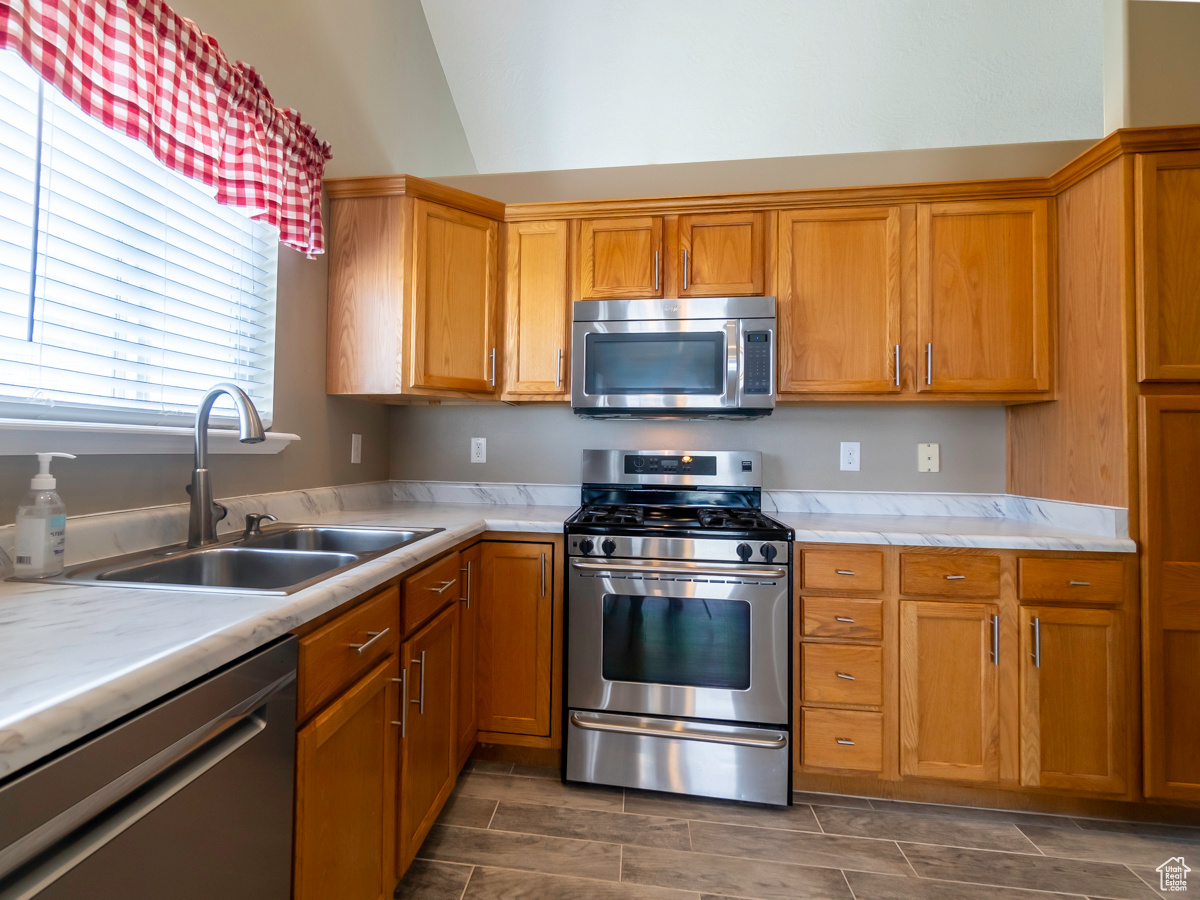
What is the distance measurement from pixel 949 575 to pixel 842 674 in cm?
48

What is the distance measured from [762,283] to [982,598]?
1.36m

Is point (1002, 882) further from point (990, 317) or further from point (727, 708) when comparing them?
point (990, 317)

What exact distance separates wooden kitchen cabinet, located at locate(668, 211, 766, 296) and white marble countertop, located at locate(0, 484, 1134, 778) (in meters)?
1.25

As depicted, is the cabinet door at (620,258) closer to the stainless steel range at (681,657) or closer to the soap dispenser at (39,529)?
the stainless steel range at (681,657)

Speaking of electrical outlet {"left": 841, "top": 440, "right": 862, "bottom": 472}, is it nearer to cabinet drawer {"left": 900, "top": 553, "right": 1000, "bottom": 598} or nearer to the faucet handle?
cabinet drawer {"left": 900, "top": 553, "right": 1000, "bottom": 598}

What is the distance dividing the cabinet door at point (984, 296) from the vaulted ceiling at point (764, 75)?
0.55 metres

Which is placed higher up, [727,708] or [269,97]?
[269,97]

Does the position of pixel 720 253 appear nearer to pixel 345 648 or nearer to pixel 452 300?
pixel 452 300

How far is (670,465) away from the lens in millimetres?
2404

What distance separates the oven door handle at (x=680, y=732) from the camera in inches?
70.1

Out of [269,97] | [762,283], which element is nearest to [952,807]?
[762,283]

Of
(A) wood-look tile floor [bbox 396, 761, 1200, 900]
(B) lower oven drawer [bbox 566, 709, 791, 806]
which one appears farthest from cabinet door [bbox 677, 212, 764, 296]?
(A) wood-look tile floor [bbox 396, 761, 1200, 900]

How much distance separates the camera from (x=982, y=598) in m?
1.76

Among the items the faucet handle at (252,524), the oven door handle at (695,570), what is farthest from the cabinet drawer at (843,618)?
the faucet handle at (252,524)
